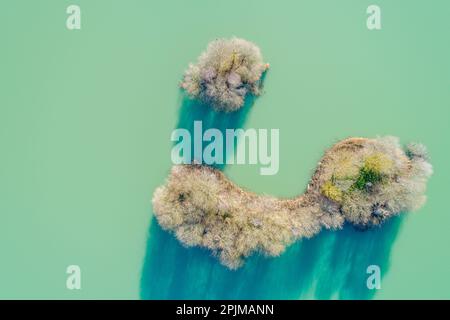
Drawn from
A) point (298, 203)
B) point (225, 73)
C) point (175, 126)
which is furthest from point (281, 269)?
point (225, 73)

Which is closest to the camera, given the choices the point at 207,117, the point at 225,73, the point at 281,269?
the point at 225,73

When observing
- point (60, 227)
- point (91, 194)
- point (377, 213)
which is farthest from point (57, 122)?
point (377, 213)

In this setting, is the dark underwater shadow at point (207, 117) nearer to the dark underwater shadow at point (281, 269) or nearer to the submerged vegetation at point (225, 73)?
the submerged vegetation at point (225, 73)

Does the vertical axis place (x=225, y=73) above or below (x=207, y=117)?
above

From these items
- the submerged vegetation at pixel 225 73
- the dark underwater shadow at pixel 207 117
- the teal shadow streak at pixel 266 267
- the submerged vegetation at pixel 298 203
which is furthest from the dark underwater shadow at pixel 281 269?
the submerged vegetation at pixel 225 73

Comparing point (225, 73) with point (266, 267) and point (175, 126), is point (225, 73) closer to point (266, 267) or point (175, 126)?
point (175, 126)

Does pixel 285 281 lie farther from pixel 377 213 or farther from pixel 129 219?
pixel 129 219
